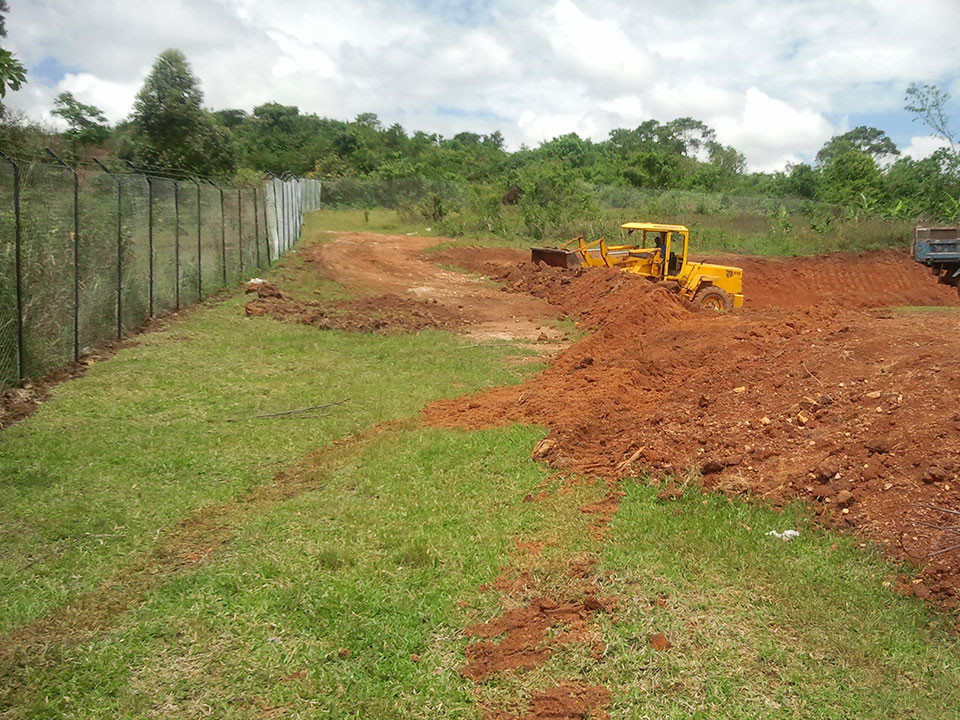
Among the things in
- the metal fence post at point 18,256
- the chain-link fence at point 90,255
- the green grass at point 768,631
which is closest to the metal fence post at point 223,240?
the chain-link fence at point 90,255

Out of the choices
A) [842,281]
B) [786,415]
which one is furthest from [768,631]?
[842,281]

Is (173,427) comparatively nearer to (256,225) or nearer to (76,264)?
(76,264)

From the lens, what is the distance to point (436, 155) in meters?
65.8

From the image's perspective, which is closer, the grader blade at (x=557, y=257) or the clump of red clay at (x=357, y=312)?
the clump of red clay at (x=357, y=312)

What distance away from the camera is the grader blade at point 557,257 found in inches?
816

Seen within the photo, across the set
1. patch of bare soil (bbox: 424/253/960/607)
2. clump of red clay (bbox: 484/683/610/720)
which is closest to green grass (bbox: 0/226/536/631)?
patch of bare soil (bbox: 424/253/960/607)

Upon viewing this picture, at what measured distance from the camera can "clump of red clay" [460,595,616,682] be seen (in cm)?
391

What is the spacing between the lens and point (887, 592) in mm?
4316

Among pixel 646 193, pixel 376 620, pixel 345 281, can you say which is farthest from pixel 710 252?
pixel 376 620

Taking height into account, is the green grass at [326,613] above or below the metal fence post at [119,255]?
below

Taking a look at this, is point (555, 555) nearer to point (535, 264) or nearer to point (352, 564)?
point (352, 564)

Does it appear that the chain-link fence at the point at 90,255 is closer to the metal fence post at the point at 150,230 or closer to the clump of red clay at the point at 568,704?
the metal fence post at the point at 150,230

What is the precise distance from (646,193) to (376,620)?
1680 inches

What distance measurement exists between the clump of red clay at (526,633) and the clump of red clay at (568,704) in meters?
0.27
